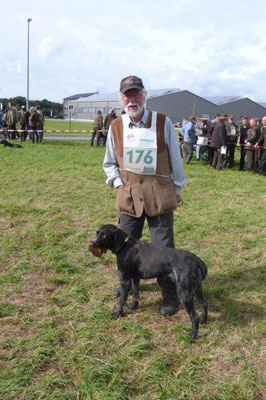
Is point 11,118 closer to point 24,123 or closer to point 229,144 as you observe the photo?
point 24,123

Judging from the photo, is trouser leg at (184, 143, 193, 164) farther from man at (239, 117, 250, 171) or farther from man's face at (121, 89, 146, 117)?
man's face at (121, 89, 146, 117)

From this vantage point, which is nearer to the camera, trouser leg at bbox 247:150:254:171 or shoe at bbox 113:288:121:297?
shoe at bbox 113:288:121:297

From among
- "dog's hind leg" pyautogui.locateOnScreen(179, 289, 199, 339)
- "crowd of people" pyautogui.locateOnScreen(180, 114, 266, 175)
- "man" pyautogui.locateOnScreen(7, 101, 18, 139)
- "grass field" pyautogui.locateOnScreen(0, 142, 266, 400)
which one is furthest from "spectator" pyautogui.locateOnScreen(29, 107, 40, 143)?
"dog's hind leg" pyautogui.locateOnScreen(179, 289, 199, 339)

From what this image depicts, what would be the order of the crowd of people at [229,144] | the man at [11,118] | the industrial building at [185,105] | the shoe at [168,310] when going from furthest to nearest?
the industrial building at [185,105], the man at [11,118], the crowd of people at [229,144], the shoe at [168,310]

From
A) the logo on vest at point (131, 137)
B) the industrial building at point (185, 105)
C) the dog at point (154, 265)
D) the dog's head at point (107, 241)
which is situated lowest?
the dog at point (154, 265)

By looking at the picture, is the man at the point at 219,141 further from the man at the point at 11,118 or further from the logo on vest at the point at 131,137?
the man at the point at 11,118

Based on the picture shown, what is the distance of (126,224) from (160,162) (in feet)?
2.50

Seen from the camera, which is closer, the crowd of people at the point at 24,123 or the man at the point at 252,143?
the man at the point at 252,143

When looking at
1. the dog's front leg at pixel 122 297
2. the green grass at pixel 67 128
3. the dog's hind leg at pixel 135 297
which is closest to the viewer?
the dog's front leg at pixel 122 297

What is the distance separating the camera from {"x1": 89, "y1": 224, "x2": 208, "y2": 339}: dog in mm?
3215

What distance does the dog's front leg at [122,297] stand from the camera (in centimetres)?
353

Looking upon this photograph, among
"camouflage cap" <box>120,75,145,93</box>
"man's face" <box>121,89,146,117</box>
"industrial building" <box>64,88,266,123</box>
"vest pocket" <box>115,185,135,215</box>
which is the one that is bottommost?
"vest pocket" <box>115,185,135,215</box>

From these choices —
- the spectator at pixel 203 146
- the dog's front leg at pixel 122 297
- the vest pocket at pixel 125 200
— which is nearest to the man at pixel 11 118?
the spectator at pixel 203 146

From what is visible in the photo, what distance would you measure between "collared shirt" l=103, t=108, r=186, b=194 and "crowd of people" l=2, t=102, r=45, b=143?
15.3m
